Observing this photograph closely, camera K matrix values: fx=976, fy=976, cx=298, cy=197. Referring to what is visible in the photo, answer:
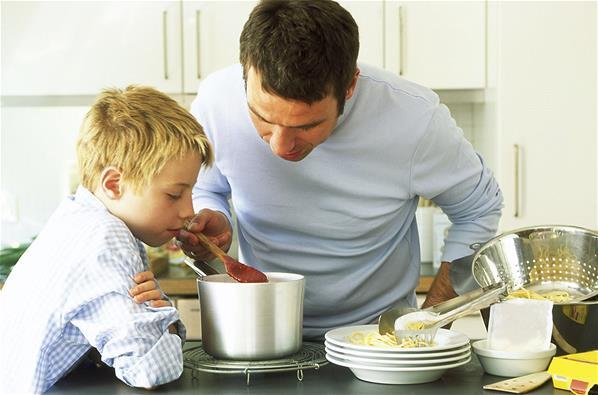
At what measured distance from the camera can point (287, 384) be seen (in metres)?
1.33

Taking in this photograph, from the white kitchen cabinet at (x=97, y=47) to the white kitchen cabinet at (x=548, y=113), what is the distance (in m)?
1.13

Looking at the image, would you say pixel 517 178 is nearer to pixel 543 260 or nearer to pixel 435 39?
pixel 435 39

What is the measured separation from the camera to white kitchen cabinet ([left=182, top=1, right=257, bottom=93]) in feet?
11.0

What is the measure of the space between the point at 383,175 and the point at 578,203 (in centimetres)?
169

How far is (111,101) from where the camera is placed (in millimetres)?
1543

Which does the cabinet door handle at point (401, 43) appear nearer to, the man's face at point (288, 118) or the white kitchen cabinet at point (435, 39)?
the white kitchen cabinet at point (435, 39)

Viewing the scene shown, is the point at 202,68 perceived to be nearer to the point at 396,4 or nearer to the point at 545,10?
the point at 396,4

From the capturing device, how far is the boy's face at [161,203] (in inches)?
58.2

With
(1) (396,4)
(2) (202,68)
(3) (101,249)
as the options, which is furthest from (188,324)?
(3) (101,249)

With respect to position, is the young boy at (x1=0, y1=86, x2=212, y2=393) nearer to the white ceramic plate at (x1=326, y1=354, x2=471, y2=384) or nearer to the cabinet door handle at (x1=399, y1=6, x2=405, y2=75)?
the white ceramic plate at (x1=326, y1=354, x2=471, y2=384)

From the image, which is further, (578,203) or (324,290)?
(578,203)

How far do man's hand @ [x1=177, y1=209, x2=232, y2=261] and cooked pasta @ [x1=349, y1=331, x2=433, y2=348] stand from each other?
33cm

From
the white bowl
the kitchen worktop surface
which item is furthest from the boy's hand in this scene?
the white bowl

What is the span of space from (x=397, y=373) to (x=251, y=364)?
0.66ft
